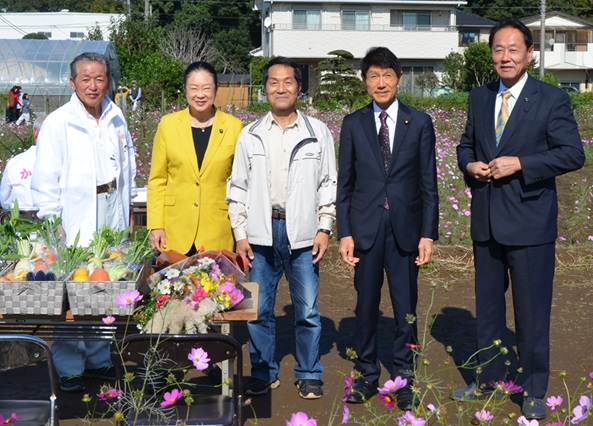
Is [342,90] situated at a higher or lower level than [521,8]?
lower

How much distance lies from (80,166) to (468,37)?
53.4 metres

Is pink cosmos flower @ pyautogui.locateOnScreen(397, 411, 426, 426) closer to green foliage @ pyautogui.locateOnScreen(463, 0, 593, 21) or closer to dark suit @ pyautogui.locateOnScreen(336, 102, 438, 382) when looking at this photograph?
dark suit @ pyautogui.locateOnScreen(336, 102, 438, 382)

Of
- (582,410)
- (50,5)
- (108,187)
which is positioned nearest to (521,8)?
(50,5)

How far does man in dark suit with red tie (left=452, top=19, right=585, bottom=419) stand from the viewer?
4.54m

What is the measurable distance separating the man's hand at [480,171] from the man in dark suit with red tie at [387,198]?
0.69 feet

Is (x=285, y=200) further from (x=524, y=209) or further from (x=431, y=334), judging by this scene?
(x=431, y=334)

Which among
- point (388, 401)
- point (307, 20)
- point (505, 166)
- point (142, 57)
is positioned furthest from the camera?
point (307, 20)

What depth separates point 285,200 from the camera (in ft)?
15.9

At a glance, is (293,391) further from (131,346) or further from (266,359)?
(131,346)

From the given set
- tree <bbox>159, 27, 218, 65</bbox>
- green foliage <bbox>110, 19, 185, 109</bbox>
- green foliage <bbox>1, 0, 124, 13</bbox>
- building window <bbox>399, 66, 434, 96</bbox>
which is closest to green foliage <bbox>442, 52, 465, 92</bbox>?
building window <bbox>399, 66, 434, 96</bbox>

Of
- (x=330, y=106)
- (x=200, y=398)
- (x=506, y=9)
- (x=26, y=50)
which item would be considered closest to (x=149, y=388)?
(x=200, y=398)

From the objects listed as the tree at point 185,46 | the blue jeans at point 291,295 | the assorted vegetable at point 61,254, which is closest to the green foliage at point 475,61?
the tree at point 185,46

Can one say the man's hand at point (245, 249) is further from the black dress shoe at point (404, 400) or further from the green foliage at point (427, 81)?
the green foliage at point (427, 81)

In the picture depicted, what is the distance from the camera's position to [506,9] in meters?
63.0
